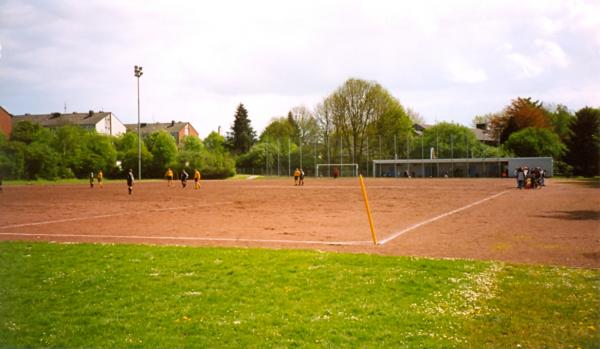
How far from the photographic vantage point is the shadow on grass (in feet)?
57.2

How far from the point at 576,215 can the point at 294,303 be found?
15.8m

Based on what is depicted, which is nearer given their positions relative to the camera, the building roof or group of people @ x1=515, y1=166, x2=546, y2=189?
group of people @ x1=515, y1=166, x2=546, y2=189

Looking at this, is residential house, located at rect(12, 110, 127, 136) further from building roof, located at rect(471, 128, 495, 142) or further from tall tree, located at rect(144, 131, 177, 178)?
building roof, located at rect(471, 128, 495, 142)

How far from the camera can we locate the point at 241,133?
10925 cm

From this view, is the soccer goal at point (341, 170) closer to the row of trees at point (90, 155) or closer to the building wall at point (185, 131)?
the row of trees at point (90, 155)

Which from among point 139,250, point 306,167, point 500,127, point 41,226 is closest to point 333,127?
point 306,167

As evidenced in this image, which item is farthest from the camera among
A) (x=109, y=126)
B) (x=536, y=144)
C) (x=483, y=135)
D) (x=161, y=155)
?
(x=483, y=135)

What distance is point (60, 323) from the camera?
241 inches

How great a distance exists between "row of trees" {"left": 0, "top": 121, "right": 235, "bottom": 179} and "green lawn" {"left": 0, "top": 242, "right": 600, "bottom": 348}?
107ft

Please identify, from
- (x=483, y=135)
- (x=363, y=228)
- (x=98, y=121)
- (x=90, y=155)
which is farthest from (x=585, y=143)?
(x=98, y=121)

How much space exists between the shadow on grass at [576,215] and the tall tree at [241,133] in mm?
92430

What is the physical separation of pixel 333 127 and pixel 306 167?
343 inches

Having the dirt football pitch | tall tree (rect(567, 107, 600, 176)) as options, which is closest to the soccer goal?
tall tree (rect(567, 107, 600, 176))

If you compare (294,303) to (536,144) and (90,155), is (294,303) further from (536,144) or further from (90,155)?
(536,144)
